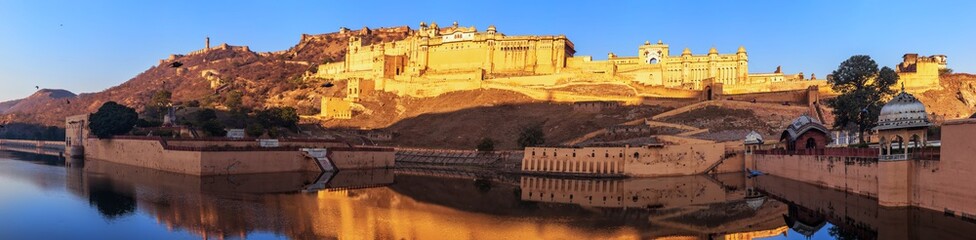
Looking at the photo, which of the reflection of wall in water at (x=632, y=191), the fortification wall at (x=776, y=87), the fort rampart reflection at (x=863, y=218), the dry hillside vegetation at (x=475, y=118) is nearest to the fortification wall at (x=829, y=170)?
the fort rampart reflection at (x=863, y=218)

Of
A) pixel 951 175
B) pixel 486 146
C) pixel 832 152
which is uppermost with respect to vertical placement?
pixel 832 152

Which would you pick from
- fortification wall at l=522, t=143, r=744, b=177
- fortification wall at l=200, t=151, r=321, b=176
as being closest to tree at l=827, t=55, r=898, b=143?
fortification wall at l=522, t=143, r=744, b=177

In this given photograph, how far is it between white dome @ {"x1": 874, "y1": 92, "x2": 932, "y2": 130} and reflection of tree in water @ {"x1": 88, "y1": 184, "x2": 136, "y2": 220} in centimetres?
2530

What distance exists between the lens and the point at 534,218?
2273 centimetres

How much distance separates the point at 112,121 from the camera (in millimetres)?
47375

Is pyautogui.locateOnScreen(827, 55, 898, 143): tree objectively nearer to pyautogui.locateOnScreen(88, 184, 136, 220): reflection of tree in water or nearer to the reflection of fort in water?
the reflection of fort in water

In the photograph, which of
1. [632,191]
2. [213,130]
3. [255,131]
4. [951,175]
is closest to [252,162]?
[213,130]

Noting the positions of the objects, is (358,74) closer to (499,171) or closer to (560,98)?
(560,98)

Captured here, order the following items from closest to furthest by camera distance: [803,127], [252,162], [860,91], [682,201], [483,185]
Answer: [682,201] < [803,127] < [483,185] < [252,162] < [860,91]

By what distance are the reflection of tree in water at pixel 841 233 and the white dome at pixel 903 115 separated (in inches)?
189

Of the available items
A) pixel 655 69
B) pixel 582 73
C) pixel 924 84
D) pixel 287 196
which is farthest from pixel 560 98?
pixel 287 196

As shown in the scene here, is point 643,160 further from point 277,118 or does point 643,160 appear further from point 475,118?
point 277,118

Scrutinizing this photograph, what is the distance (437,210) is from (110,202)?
40.0 ft

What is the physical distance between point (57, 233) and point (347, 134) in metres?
43.1
